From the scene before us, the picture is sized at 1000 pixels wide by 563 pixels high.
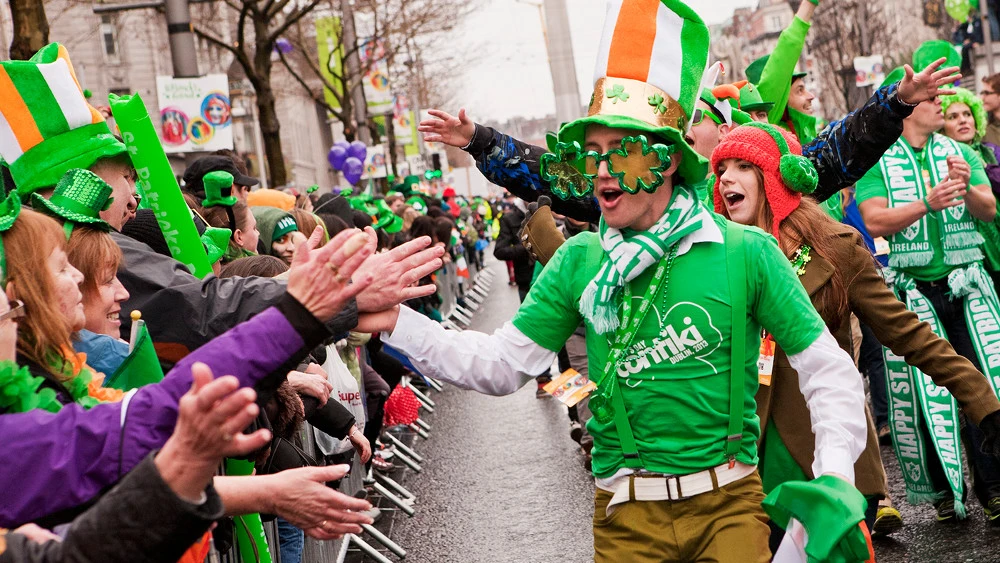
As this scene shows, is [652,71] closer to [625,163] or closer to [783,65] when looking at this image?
[625,163]

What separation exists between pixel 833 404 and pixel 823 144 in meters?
2.32

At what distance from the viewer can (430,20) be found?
31031mm

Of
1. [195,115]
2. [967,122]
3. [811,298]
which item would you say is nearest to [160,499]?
[811,298]

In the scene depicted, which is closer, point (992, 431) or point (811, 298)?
point (992, 431)

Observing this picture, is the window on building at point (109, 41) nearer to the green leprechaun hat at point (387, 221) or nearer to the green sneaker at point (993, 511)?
the green leprechaun hat at point (387, 221)

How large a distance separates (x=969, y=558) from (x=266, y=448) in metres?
3.49

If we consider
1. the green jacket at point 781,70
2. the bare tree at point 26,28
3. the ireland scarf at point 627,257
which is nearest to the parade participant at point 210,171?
the green jacket at point 781,70

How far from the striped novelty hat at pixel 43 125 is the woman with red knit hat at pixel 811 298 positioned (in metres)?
2.32

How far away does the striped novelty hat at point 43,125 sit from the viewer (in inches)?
168

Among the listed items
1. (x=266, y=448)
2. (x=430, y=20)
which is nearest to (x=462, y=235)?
(x=430, y=20)

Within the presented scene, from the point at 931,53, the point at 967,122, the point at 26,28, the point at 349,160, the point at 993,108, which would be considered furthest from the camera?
the point at 349,160

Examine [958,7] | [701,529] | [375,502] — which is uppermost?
[958,7]

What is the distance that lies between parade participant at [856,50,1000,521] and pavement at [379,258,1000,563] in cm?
33

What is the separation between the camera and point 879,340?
4723mm
